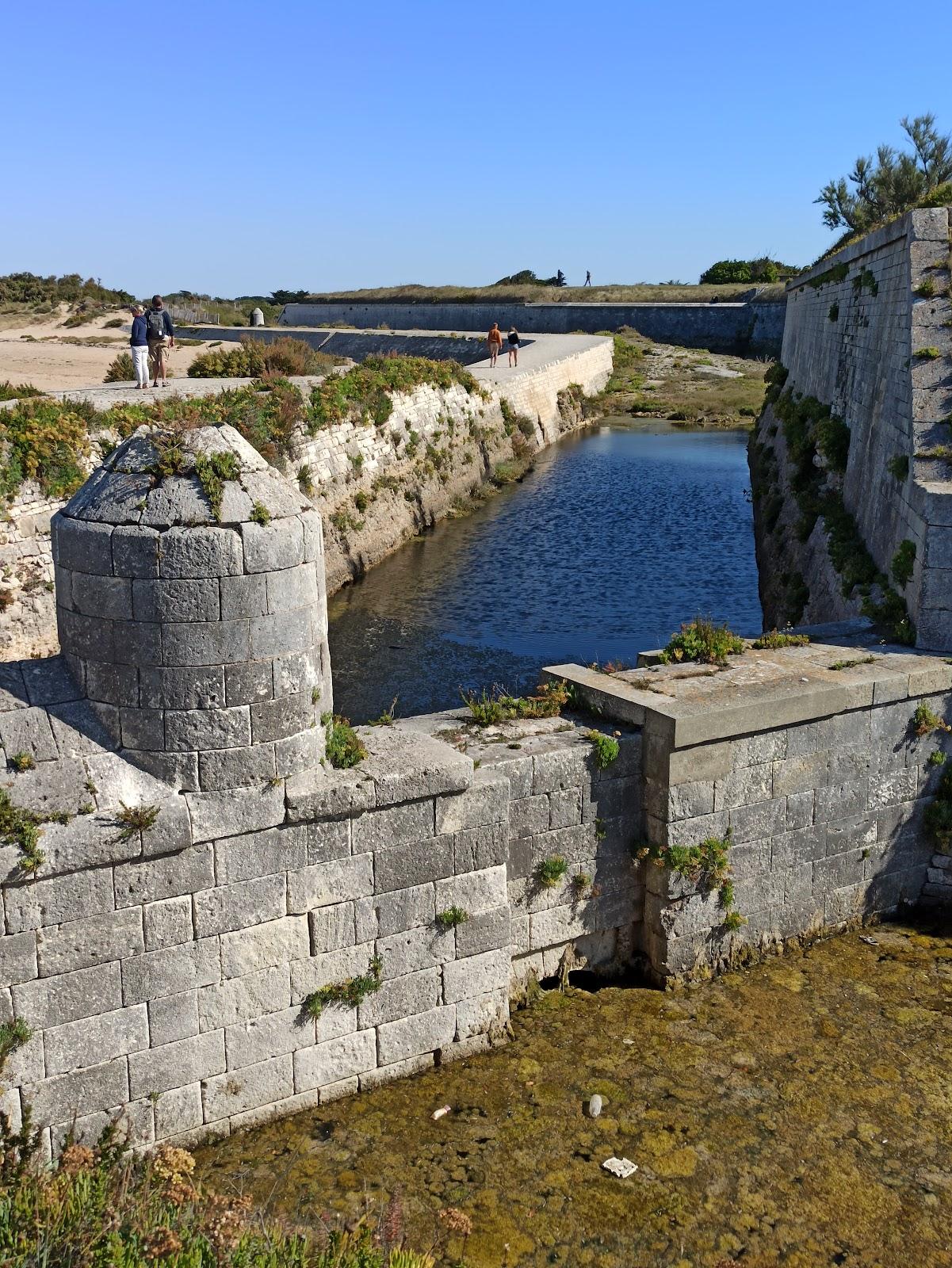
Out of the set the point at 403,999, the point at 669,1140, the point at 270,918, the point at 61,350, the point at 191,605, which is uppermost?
the point at 61,350

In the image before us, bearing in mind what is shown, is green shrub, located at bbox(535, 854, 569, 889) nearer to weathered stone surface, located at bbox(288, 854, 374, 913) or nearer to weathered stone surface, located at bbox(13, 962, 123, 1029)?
weathered stone surface, located at bbox(288, 854, 374, 913)

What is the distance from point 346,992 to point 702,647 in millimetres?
3824

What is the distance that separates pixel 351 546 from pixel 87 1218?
1629 cm

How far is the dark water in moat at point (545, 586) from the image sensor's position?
582 inches

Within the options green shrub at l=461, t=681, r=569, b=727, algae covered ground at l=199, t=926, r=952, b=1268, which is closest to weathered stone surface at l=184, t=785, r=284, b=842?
algae covered ground at l=199, t=926, r=952, b=1268

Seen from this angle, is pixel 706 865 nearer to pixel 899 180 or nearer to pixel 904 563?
pixel 904 563

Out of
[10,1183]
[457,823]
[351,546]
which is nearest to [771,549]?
[351,546]

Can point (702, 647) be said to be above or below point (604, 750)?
above

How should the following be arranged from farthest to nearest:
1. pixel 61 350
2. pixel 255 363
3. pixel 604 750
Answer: pixel 61 350 → pixel 255 363 → pixel 604 750

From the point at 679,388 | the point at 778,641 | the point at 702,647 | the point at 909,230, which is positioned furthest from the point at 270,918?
the point at 679,388

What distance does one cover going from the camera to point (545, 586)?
18.8 metres

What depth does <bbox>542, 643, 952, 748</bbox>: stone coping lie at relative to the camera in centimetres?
749

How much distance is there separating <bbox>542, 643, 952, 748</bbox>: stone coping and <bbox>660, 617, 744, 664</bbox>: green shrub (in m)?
0.09

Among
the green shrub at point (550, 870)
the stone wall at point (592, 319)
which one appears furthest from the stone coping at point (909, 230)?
the stone wall at point (592, 319)
